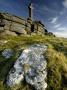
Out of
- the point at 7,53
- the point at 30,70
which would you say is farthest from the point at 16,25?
the point at 30,70

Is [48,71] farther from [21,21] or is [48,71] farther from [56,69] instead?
[21,21]

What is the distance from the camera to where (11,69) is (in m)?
17.2

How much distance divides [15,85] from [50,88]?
3.08 m

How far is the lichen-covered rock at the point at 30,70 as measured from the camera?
1529 centimetres

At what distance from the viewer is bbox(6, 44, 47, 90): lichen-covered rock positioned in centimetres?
1529

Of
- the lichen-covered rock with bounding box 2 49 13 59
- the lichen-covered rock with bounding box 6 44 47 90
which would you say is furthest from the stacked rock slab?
the lichen-covered rock with bounding box 6 44 47 90

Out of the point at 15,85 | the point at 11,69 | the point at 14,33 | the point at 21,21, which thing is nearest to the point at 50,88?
the point at 15,85

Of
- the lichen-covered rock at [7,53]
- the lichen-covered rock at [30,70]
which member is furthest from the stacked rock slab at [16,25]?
the lichen-covered rock at [30,70]

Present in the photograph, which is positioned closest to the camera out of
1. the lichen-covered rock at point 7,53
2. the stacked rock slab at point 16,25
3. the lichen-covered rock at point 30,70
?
the lichen-covered rock at point 30,70

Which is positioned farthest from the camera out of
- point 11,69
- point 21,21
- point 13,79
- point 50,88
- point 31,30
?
point 31,30

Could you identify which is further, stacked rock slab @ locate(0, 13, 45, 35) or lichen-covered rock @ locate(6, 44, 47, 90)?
stacked rock slab @ locate(0, 13, 45, 35)

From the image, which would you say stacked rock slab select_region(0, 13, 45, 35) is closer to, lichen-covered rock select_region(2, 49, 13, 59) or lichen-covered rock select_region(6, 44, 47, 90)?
lichen-covered rock select_region(2, 49, 13, 59)

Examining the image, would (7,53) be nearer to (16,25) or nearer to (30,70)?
(30,70)

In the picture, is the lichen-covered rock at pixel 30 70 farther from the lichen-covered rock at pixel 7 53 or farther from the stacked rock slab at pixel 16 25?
the stacked rock slab at pixel 16 25
